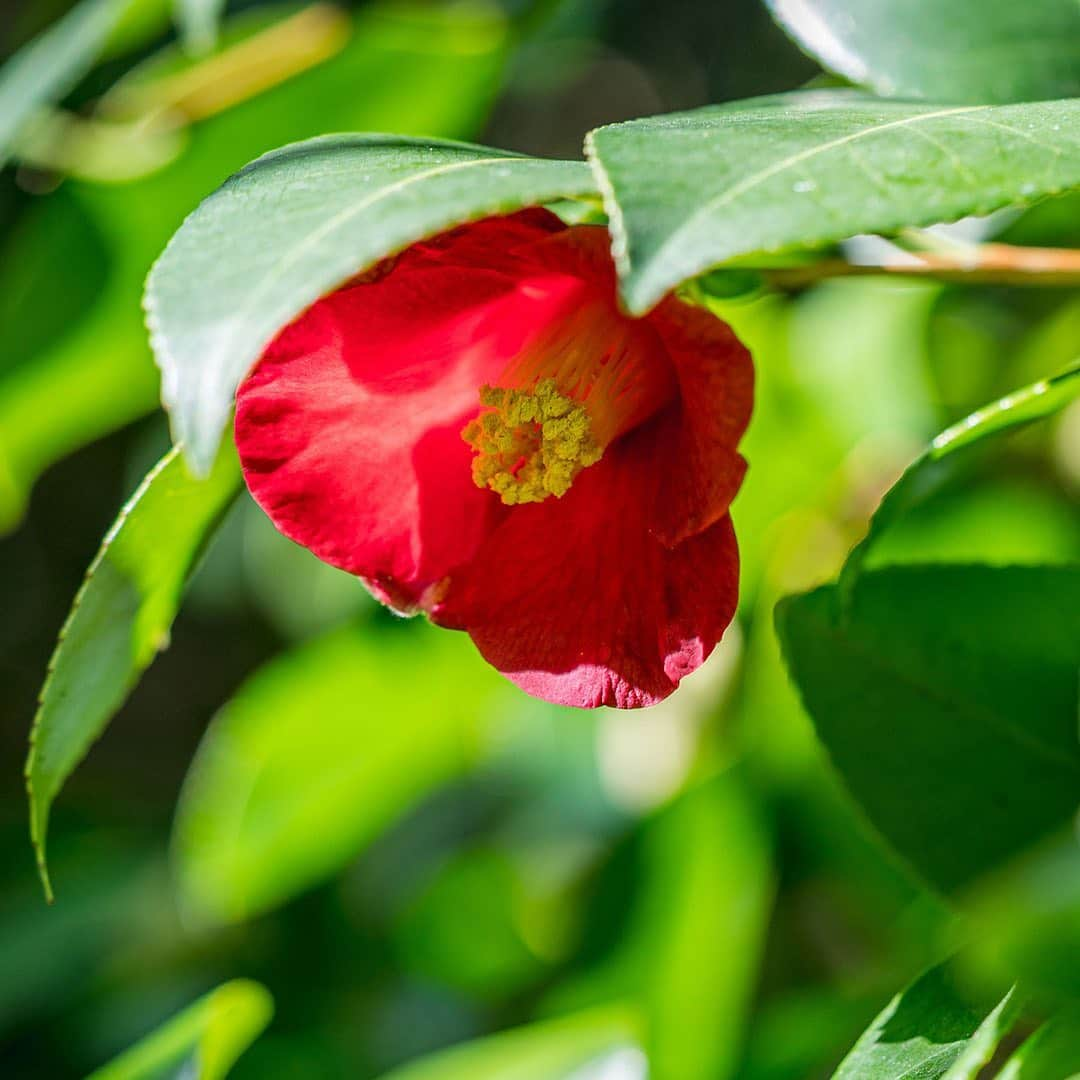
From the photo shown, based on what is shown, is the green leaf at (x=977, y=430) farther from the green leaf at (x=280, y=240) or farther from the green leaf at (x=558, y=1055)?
the green leaf at (x=558, y=1055)

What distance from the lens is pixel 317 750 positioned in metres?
1.23

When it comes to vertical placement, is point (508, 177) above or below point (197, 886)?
above

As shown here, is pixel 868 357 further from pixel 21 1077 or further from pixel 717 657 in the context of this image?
pixel 21 1077

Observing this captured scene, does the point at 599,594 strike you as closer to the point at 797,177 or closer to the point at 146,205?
the point at 797,177

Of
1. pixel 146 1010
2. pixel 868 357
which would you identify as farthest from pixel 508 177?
pixel 146 1010

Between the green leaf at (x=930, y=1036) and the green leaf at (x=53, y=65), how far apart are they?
72 centimetres

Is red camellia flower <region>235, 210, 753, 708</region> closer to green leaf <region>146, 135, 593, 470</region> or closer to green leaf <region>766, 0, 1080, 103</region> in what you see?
green leaf <region>146, 135, 593, 470</region>

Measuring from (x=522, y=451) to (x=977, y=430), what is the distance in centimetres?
18

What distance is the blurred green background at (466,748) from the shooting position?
1.04 metres

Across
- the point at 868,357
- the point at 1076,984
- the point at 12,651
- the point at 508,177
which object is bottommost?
the point at 12,651

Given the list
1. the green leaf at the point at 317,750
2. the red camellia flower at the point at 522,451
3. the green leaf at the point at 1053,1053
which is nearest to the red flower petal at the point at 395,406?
the red camellia flower at the point at 522,451

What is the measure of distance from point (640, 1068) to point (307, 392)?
535mm

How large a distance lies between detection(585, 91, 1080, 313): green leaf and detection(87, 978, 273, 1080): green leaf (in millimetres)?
477

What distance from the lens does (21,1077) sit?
5.64 ft
